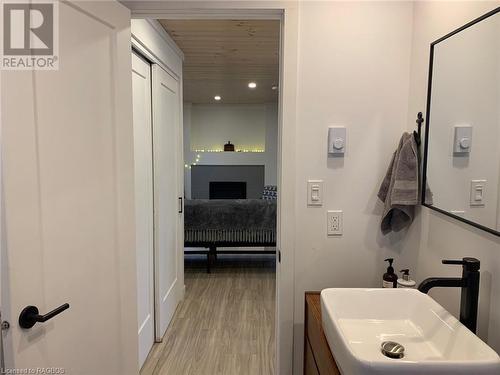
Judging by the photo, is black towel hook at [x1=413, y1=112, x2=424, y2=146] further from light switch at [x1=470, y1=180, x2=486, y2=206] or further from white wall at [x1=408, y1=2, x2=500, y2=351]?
light switch at [x1=470, y1=180, x2=486, y2=206]

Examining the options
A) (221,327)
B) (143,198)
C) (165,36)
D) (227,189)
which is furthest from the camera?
(227,189)

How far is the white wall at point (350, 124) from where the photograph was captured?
171 cm

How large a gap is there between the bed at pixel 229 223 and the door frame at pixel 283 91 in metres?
2.50

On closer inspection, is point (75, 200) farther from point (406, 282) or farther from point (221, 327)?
point (221, 327)

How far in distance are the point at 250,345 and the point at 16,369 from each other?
→ 1.94m

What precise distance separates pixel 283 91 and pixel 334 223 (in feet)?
2.23

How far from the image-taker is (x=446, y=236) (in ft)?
4.80

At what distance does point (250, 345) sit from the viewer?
9.15ft

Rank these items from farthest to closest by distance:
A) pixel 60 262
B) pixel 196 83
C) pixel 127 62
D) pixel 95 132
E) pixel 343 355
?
pixel 196 83 < pixel 127 62 < pixel 95 132 < pixel 60 262 < pixel 343 355


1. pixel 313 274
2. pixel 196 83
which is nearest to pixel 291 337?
pixel 313 274

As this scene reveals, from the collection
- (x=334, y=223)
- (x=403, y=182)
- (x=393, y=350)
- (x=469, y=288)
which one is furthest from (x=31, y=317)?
(x=403, y=182)

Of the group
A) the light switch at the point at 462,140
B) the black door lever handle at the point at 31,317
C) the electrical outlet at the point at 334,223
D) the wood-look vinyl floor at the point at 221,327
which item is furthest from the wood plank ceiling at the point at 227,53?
the wood-look vinyl floor at the point at 221,327

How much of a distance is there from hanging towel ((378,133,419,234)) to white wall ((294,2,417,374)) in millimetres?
70

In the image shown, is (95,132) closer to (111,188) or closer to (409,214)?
(111,188)
